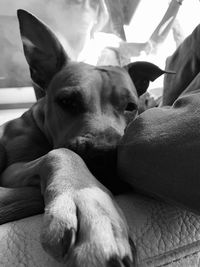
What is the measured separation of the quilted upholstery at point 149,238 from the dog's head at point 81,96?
0.25m

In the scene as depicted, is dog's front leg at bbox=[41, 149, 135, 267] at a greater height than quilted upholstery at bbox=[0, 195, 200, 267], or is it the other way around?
dog's front leg at bbox=[41, 149, 135, 267]

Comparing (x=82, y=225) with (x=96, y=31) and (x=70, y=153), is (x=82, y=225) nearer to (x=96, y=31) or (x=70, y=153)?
(x=70, y=153)

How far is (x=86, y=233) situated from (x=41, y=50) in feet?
3.79

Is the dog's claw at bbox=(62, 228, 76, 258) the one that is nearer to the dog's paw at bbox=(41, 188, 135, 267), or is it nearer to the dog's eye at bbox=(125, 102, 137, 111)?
the dog's paw at bbox=(41, 188, 135, 267)

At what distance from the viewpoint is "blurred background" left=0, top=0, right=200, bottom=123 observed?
3.02m

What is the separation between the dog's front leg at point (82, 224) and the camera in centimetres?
54

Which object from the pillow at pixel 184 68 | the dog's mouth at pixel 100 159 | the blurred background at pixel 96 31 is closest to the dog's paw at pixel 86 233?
the dog's mouth at pixel 100 159

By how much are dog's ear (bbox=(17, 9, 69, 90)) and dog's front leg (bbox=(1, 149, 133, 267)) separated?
0.88 metres

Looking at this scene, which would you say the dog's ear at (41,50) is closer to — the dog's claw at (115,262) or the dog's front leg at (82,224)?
the dog's front leg at (82,224)

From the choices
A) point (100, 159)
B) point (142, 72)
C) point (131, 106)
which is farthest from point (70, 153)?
point (142, 72)

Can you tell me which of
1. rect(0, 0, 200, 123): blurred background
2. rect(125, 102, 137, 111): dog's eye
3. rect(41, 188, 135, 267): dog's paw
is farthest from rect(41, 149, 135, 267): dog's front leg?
rect(0, 0, 200, 123): blurred background

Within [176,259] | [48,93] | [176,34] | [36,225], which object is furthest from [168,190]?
[176,34]

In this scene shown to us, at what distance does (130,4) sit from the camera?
3178 mm

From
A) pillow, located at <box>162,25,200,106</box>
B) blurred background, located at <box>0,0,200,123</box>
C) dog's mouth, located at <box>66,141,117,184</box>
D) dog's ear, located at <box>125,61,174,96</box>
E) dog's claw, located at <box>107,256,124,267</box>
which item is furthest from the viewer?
blurred background, located at <box>0,0,200,123</box>
